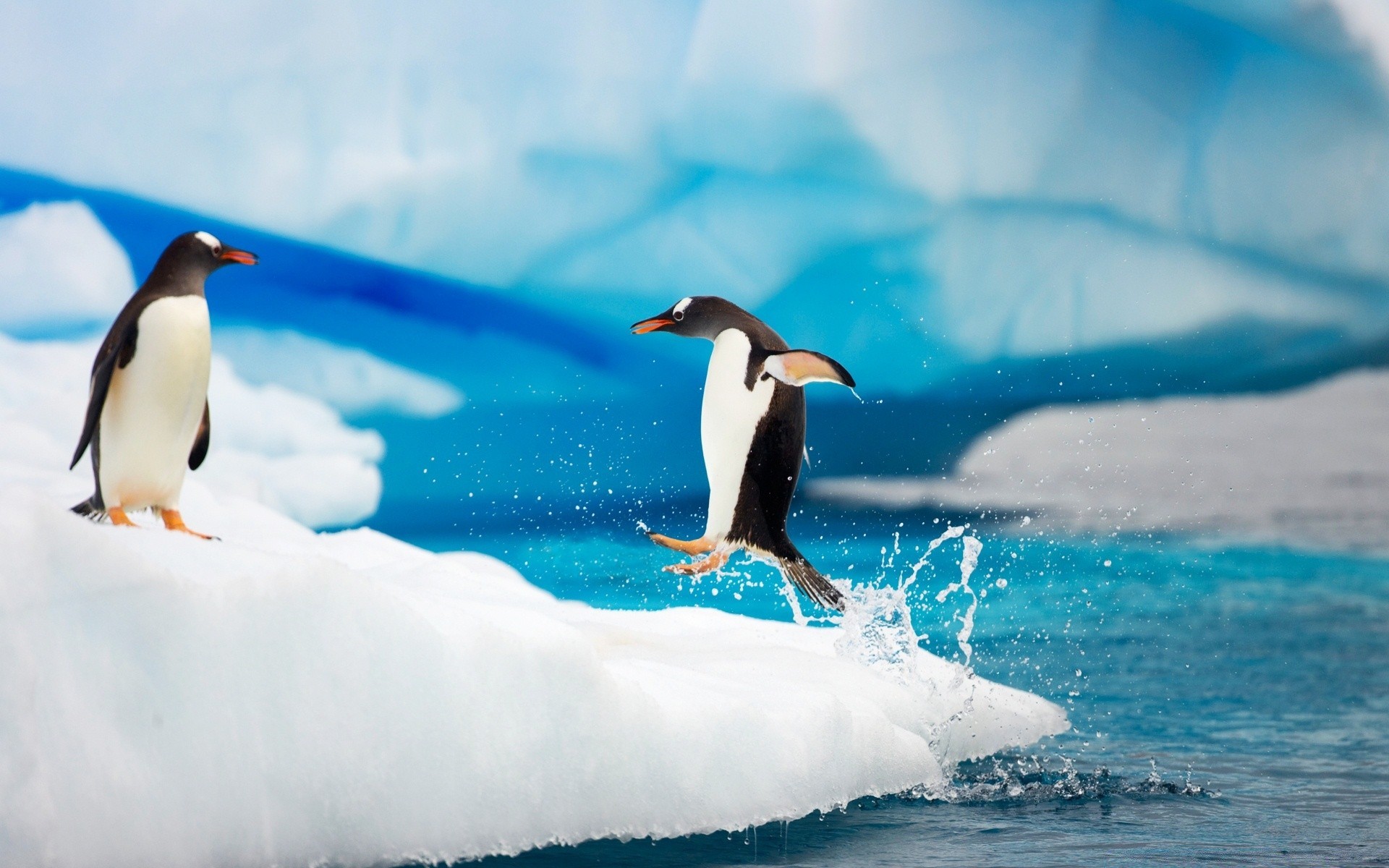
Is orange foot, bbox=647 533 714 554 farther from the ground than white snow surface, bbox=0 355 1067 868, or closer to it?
farther from the ground

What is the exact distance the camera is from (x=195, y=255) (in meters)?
3.72

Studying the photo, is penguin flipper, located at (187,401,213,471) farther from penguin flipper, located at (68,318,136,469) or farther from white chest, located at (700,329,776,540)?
white chest, located at (700,329,776,540)

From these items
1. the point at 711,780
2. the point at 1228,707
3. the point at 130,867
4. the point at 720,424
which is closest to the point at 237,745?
the point at 130,867

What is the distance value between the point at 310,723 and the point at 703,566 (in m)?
1.47

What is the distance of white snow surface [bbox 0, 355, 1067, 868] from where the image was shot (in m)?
2.46

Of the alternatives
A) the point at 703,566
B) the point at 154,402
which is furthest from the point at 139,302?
the point at 703,566

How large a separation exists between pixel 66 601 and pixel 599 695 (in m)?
1.29

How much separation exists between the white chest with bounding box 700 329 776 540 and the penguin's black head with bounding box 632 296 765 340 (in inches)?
4.9

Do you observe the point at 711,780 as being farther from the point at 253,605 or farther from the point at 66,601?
the point at 66,601

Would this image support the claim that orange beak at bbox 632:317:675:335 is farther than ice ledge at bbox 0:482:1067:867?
Yes

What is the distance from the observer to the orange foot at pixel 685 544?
363 centimetres

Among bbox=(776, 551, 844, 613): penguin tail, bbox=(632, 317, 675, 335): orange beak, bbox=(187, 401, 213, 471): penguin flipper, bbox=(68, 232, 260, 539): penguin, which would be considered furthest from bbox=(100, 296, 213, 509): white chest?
bbox=(776, 551, 844, 613): penguin tail

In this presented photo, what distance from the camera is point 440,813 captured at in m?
2.76

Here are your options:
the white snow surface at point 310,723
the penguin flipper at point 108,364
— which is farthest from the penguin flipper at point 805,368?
the penguin flipper at point 108,364
